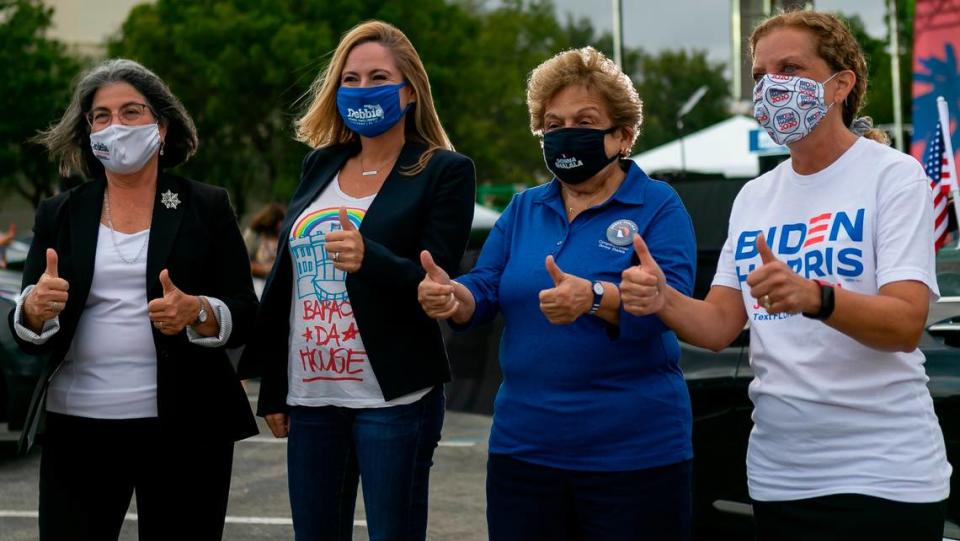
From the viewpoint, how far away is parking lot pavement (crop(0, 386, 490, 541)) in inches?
247

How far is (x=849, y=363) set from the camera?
271cm

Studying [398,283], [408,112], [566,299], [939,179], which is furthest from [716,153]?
[566,299]

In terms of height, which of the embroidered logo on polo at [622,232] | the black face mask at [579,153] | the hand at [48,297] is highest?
the black face mask at [579,153]

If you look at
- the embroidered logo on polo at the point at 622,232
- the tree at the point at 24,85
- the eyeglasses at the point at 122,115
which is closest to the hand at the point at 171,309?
the eyeglasses at the point at 122,115

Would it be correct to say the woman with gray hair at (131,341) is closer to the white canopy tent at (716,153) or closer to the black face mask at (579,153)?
the black face mask at (579,153)

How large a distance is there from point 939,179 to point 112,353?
476 cm

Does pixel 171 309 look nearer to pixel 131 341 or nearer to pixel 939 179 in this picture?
pixel 131 341

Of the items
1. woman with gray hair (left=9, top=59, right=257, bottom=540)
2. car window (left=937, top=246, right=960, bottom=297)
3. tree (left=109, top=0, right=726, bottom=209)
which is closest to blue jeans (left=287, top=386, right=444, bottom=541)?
woman with gray hair (left=9, top=59, right=257, bottom=540)

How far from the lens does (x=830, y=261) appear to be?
8.85 ft

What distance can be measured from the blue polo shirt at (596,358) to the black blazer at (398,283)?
13.0 inches

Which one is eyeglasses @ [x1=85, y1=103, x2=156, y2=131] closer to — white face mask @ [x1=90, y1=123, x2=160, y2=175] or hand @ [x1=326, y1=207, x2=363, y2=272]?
white face mask @ [x1=90, y1=123, x2=160, y2=175]

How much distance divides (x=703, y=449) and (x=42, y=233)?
8.38 ft

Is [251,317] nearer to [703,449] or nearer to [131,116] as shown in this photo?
[131,116]

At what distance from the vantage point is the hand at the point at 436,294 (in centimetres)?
315
